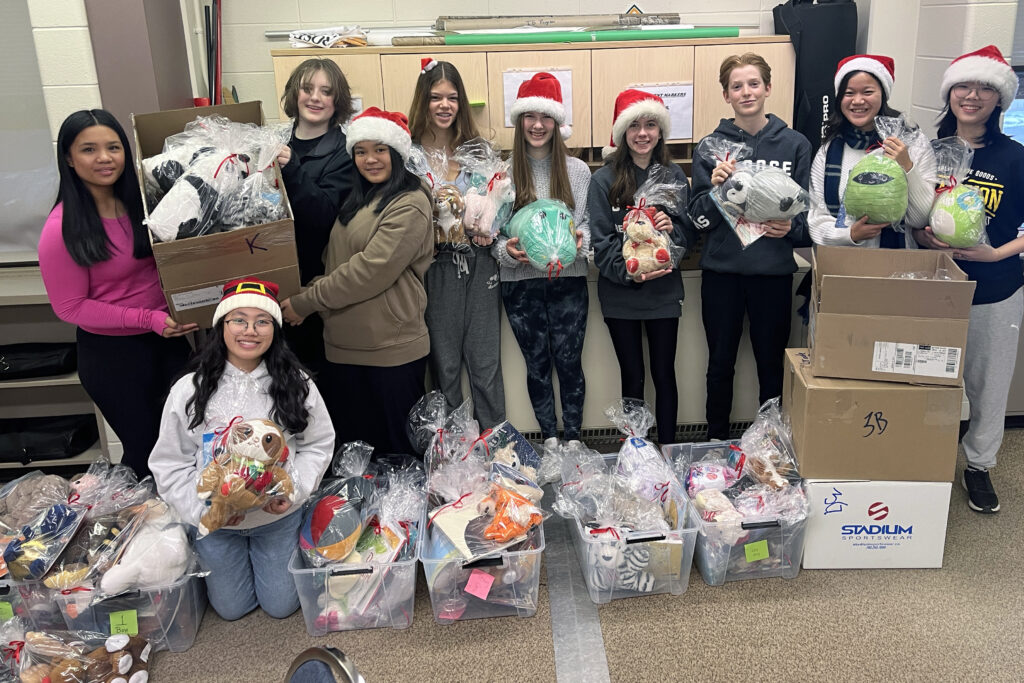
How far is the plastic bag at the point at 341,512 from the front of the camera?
2.14 m

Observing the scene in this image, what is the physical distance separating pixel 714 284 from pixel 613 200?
46 centimetres

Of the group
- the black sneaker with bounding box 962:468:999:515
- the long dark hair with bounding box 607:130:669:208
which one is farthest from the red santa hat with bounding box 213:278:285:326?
the black sneaker with bounding box 962:468:999:515

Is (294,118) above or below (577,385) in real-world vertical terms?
above

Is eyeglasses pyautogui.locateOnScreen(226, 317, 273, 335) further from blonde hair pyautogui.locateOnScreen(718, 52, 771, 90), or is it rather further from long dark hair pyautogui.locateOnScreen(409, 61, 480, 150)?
blonde hair pyautogui.locateOnScreen(718, 52, 771, 90)

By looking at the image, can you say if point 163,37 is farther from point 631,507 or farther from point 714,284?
point 631,507

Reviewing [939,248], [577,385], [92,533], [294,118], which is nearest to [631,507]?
[577,385]

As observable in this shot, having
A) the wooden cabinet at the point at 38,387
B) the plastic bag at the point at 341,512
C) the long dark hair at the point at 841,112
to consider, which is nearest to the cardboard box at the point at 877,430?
the long dark hair at the point at 841,112

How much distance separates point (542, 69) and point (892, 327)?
6.87ft

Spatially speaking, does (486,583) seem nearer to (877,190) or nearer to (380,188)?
(380,188)

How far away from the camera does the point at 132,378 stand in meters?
2.38

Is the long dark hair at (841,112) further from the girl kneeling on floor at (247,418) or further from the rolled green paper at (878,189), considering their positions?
the girl kneeling on floor at (247,418)

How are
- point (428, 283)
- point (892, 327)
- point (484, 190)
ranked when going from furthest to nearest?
1. point (428, 283)
2. point (484, 190)
3. point (892, 327)

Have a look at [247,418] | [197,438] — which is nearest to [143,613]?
[197,438]

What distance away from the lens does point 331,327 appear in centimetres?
250
